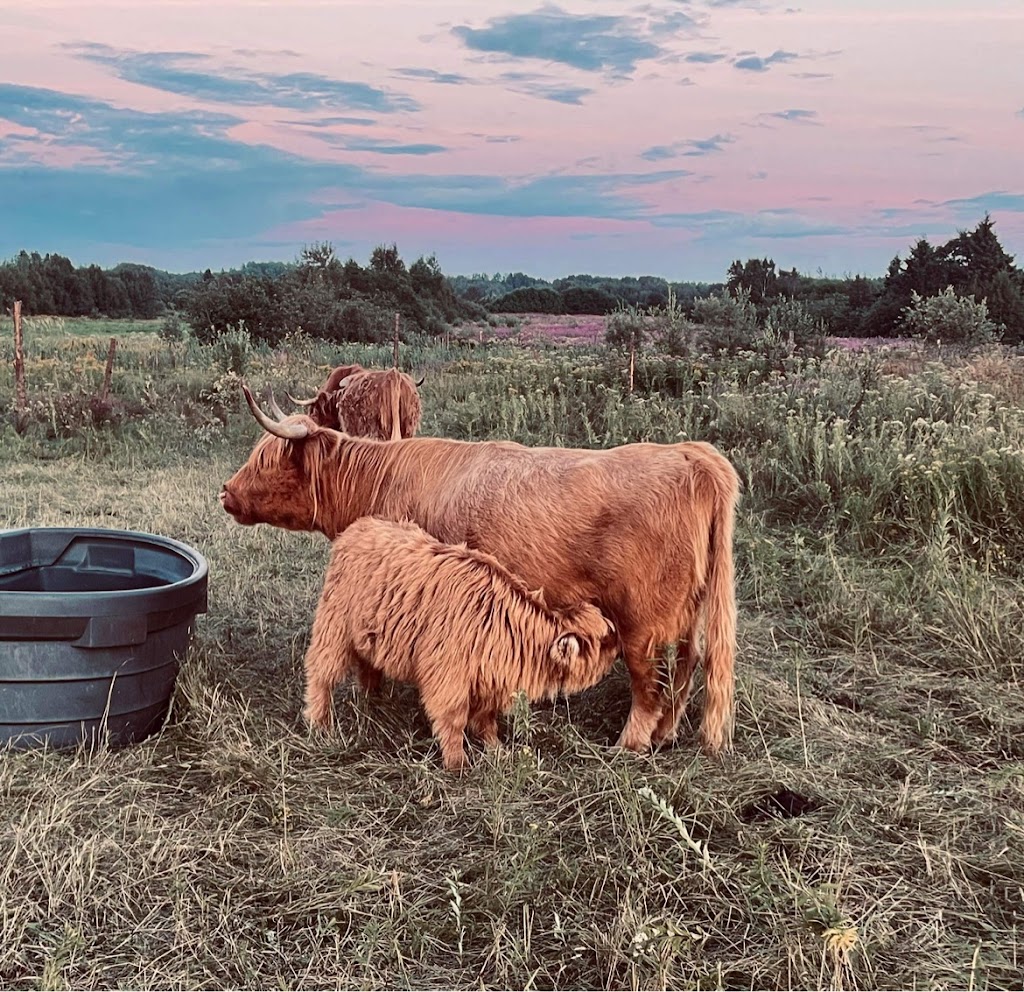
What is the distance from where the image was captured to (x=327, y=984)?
2.73 meters

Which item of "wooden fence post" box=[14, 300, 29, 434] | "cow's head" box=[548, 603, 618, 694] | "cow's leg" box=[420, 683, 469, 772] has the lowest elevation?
"cow's leg" box=[420, 683, 469, 772]

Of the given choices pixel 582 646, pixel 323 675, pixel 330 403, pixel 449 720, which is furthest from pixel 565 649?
pixel 330 403

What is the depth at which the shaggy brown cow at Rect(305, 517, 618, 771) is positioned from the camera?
391 cm

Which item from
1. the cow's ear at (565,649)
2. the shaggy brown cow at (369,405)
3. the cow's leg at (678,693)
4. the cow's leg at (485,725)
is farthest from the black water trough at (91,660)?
the shaggy brown cow at (369,405)

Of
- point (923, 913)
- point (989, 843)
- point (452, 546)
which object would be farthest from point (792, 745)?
point (452, 546)

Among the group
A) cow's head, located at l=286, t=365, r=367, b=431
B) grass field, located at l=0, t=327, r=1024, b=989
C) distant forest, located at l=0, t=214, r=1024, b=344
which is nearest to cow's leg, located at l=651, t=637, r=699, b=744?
grass field, located at l=0, t=327, r=1024, b=989

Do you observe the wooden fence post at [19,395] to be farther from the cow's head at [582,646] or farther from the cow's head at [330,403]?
the cow's head at [582,646]

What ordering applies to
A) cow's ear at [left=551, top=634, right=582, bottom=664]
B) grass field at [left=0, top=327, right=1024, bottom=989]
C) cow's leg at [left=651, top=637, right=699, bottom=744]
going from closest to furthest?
grass field at [left=0, top=327, right=1024, bottom=989] → cow's ear at [left=551, top=634, right=582, bottom=664] → cow's leg at [left=651, top=637, right=699, bottom=744]

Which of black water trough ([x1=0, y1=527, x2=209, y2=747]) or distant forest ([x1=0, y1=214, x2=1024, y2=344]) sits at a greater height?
distant forest ([x1=0, y1=214, x2=1024, y2=344])

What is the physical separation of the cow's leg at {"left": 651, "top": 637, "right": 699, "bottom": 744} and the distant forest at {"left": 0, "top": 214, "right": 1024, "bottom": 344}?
954 cm

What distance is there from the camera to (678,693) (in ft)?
13.8

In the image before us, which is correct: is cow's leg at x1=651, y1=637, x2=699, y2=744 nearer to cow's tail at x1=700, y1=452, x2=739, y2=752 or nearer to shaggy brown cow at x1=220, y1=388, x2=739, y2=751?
shaggy brown cow at x1=220, y1=388, x2=739, y2=751

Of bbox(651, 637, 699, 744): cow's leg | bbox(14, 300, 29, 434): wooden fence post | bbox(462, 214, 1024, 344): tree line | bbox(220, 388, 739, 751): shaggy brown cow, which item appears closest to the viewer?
bbox(220, 388, 739, 751): shaggy brown cow

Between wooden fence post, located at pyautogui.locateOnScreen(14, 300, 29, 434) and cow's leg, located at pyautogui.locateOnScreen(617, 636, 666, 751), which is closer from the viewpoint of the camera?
cow's leg, located at pyautogui.locateOnScreen(617, 636, 666, 751)
